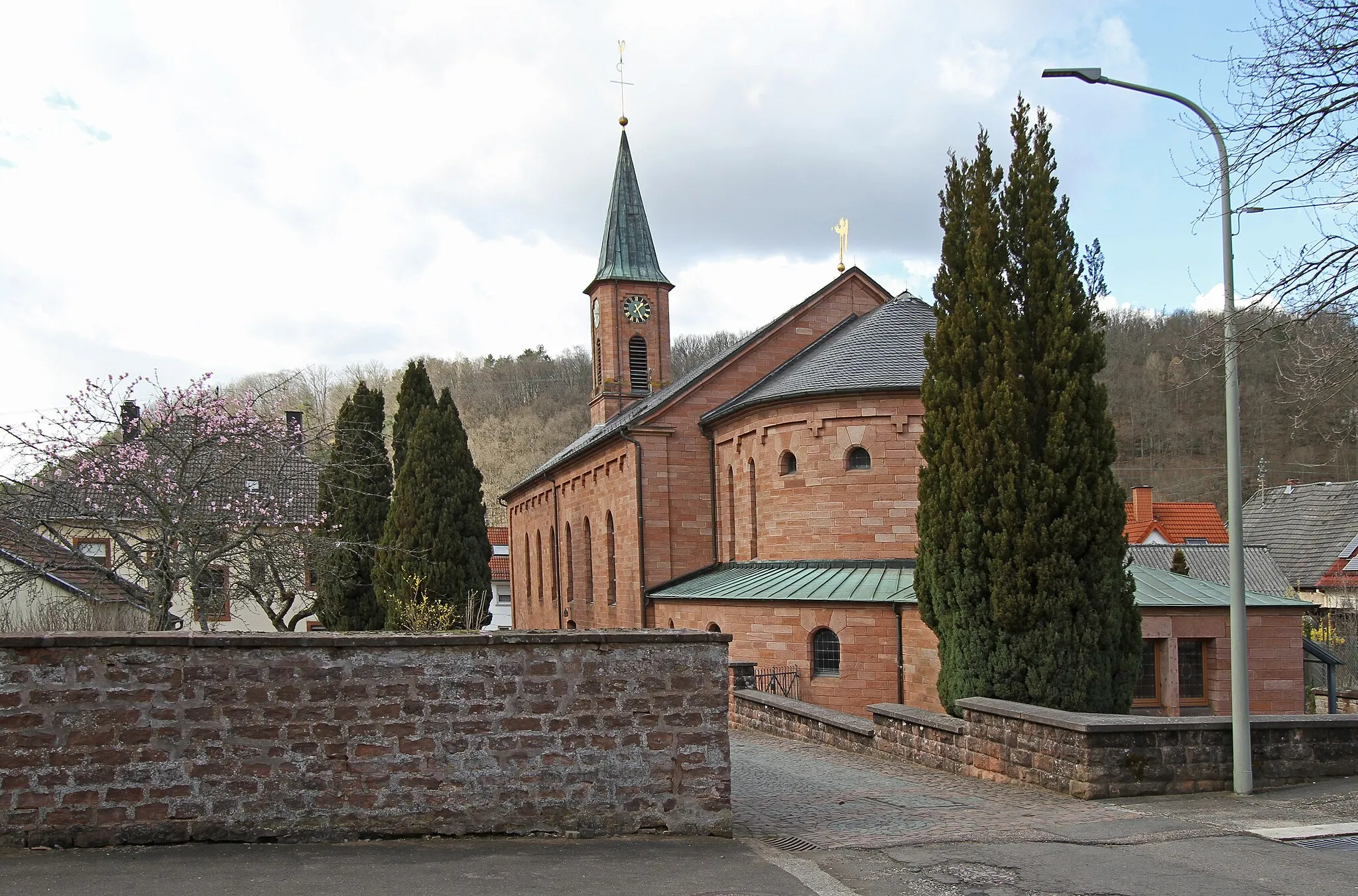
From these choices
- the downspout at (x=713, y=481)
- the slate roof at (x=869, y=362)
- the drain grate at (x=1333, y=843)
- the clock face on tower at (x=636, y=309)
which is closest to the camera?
the drain grate at (x=1333, y=843)

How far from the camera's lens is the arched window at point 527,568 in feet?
153

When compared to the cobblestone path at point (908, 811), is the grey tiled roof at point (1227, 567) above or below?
below

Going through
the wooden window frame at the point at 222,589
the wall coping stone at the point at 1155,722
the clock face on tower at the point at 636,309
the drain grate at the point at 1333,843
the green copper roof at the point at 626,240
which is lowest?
the drain grate at the point at 1333,843

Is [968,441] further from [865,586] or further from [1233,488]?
[865,586]

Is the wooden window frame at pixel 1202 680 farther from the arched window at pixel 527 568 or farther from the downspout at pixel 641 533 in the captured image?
the arched window at pixel 527 568

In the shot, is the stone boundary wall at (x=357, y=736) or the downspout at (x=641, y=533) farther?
the downspout at (x=641, y=533)

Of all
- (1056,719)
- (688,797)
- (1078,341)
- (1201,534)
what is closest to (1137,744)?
(1056,719)

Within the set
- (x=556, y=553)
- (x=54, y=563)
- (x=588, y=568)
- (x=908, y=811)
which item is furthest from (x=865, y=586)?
(x=556, y=553)

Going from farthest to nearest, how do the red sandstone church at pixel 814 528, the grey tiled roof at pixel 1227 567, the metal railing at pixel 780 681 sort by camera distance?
the grey tiled roof at pixel 1227 567 < the metal railing at pixel 780 681 < the red sandstone church at pixel 814 528

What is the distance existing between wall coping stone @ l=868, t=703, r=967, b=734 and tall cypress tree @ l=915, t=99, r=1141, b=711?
34.4 inches

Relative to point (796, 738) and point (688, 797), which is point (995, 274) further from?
point (688, 797)

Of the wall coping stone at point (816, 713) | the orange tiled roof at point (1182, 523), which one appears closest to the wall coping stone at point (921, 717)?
the wall coping stone at point (816, 713)

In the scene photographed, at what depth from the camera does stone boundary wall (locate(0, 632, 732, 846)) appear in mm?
7148

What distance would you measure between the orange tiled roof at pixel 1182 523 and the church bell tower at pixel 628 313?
26.4 m
